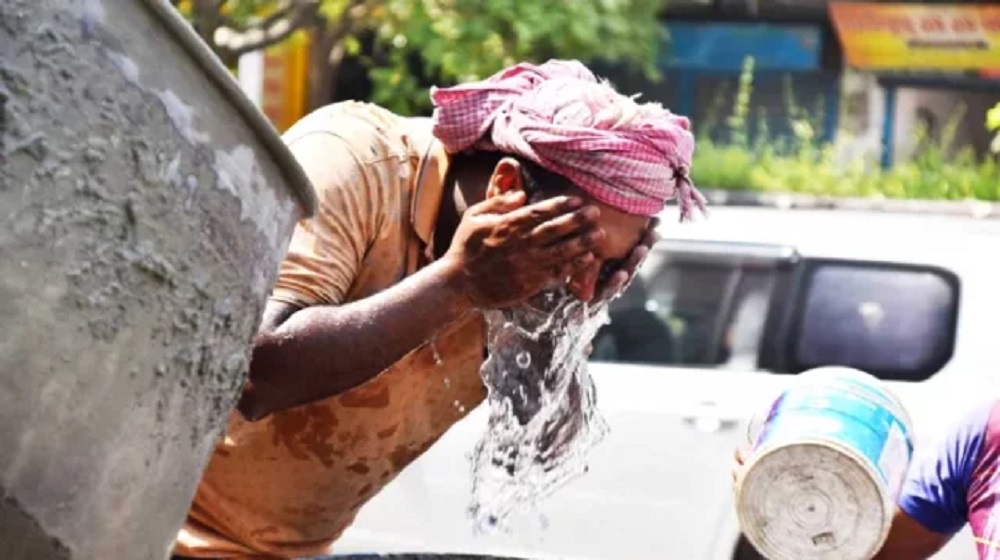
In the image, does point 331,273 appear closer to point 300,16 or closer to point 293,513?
point 293,513

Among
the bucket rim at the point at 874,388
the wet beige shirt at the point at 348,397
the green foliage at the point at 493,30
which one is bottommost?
the green foliage at the point at 493,30

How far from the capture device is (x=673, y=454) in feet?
18.6

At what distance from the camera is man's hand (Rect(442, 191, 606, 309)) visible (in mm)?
1997

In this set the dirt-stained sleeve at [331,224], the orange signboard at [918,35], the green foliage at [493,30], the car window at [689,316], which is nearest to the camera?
the dirt-stained sleeve at [331,224]

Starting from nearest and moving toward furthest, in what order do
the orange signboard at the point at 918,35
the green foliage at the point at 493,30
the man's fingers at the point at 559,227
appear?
the man's fingers at the point at 559,227, the green foliage at the point at 493,30, the orange signboard at the point at 918,35

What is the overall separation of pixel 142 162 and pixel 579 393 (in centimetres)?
104

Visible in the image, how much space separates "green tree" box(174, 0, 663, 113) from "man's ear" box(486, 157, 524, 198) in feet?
16.2

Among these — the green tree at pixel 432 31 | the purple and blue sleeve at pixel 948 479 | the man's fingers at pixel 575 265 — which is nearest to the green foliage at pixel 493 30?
the green tree at pixel 432 31

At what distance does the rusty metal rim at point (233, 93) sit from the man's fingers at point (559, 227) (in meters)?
0.35

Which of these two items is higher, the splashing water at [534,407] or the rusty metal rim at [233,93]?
the rusty metal rim at [233,93]

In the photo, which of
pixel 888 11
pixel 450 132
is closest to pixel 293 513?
pixel 450 132

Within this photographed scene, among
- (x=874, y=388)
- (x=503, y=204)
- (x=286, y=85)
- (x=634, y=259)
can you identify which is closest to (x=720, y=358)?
(x=874, y=388)

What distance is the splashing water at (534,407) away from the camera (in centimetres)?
225

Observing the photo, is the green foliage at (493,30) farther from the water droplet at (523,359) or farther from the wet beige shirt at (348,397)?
the water droplet at (523,359)
